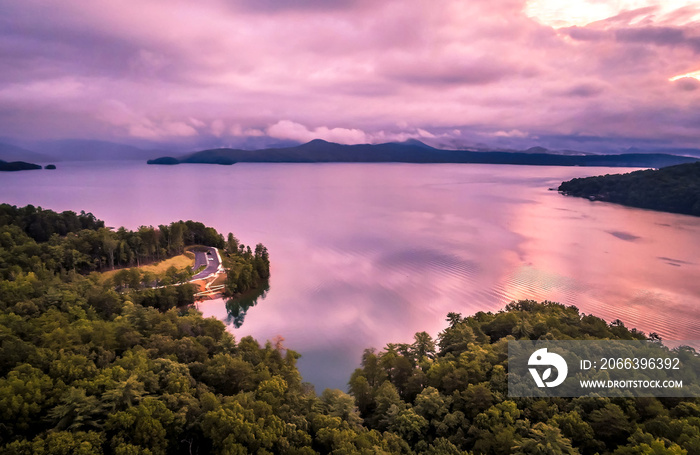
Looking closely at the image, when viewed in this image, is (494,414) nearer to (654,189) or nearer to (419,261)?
(419,261)

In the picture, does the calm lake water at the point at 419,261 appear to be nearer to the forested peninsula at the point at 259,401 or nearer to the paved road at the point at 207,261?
the paved road at the point at 207,261

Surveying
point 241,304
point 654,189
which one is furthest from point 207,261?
point 654,189

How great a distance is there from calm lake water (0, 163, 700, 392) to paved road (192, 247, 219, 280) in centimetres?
560

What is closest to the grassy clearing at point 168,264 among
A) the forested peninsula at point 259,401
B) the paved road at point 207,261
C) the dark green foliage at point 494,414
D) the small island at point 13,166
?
the paved road at point 207,261

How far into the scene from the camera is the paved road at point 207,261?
3509 cm

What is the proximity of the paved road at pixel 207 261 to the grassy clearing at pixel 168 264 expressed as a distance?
62 cm

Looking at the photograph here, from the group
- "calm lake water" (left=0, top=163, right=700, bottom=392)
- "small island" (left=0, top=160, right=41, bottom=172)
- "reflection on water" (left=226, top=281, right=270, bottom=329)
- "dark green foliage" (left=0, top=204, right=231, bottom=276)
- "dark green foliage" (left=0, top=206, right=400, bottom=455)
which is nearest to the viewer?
"dark green foliage" (left=0, top=206, right=400, bottom=455)

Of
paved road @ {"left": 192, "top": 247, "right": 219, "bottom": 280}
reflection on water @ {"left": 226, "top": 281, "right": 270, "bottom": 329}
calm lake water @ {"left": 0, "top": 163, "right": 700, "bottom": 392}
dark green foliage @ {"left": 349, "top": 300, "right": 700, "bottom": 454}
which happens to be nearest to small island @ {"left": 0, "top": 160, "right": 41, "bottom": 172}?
calm lake water @ {"left": 0, "top": 163, "right": 700, "bottom": 392}

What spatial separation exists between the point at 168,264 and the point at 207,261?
3.70 metres

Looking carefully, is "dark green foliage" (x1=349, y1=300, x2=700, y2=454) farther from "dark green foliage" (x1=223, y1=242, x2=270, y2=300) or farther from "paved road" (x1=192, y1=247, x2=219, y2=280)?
"paved road" (x1=192, y1=247, x2=219, y2=280)

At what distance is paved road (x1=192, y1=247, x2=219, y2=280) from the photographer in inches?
1382

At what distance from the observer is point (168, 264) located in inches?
1474

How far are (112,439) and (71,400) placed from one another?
2.08 metres

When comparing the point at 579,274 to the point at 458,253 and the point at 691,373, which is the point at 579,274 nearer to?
the point at 458,253
